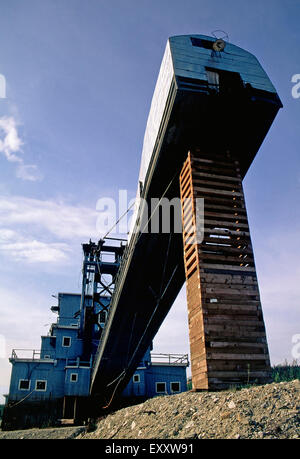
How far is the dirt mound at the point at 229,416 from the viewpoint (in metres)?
3.94

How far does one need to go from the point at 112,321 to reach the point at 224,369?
Result: 30.3ft

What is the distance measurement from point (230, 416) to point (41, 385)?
2836cm

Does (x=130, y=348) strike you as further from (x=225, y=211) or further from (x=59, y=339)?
(x=59, y=339)

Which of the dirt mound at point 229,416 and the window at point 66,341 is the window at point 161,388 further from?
the dirt mound at point 229,416

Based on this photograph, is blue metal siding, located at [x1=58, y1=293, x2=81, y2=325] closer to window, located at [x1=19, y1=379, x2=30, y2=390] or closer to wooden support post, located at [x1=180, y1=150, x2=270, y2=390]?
window, located at [x1=19, y1=379, x2=30, y2=390]

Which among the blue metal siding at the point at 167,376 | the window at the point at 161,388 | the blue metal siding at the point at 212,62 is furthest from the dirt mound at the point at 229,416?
the window at the point at 161,388

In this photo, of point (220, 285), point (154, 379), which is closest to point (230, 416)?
point (220, 285)

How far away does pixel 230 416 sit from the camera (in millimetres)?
4379

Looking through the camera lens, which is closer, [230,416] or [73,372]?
[230,416]

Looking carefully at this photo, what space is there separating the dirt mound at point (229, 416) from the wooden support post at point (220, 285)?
110 cm

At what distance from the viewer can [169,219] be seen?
11086mm

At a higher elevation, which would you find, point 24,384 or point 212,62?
point 212,62

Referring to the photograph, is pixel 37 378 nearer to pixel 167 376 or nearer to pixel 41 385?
pixel 41 385
